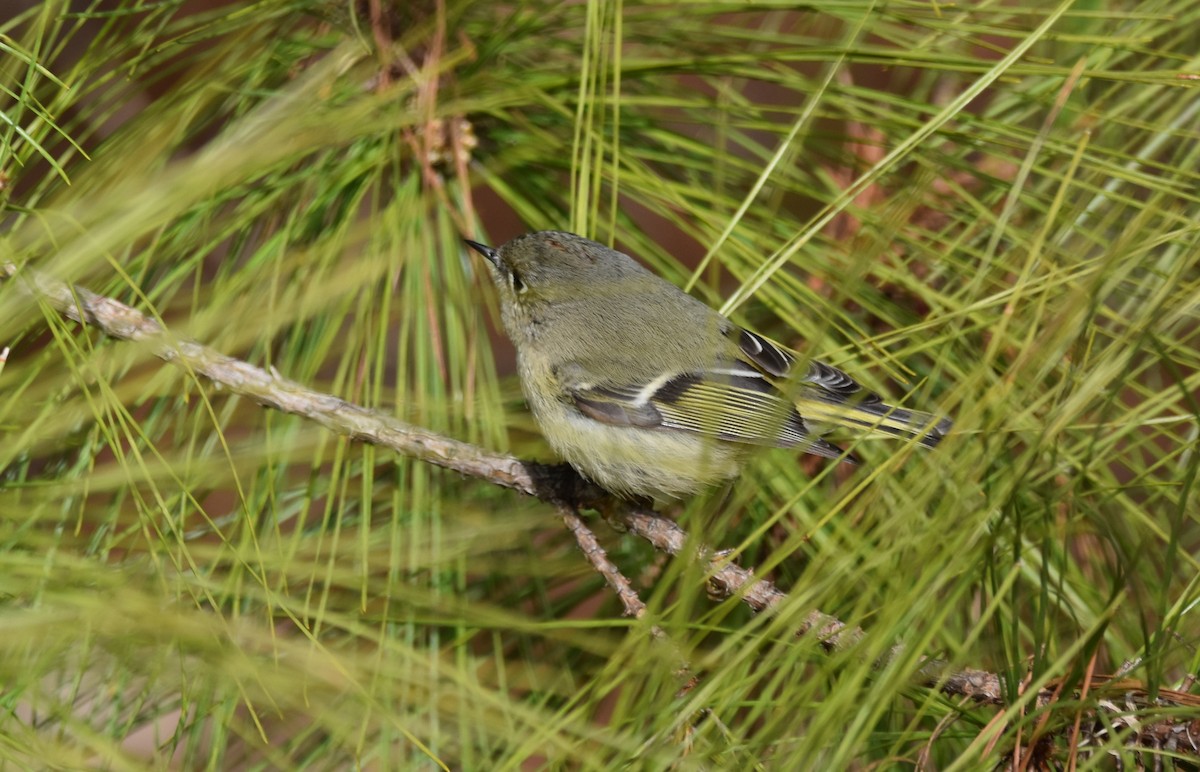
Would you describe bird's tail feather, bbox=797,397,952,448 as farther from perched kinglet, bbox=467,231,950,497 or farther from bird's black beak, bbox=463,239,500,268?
bird's black beak, bbox=463,239,500,268

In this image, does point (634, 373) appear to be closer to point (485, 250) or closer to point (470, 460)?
point (485, 250)

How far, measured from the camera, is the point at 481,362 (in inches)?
40.7

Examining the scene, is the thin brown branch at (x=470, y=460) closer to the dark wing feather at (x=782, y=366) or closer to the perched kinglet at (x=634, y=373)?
the perched kinglet at (x=634, y=373)

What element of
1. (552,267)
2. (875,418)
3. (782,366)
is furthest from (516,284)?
→ (875,418)

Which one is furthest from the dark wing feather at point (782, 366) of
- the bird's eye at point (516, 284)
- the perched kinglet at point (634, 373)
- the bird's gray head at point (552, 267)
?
the bird's eye at point (516, 284)

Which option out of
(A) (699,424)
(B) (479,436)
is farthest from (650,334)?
(B) (479,436)

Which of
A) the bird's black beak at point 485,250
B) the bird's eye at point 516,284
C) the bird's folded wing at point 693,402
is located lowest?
the bird's folded wing at point 693,402

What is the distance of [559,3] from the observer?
95 cm

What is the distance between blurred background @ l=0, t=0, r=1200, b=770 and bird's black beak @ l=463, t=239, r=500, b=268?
0.02m

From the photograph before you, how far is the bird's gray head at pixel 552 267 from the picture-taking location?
108 centimetres

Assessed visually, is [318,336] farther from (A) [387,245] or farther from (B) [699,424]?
(B) [699,424]

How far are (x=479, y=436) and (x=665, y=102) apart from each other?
1.35 feet

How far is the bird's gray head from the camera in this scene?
42.3 inches

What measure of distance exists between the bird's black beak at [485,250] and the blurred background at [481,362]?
0.02 m
